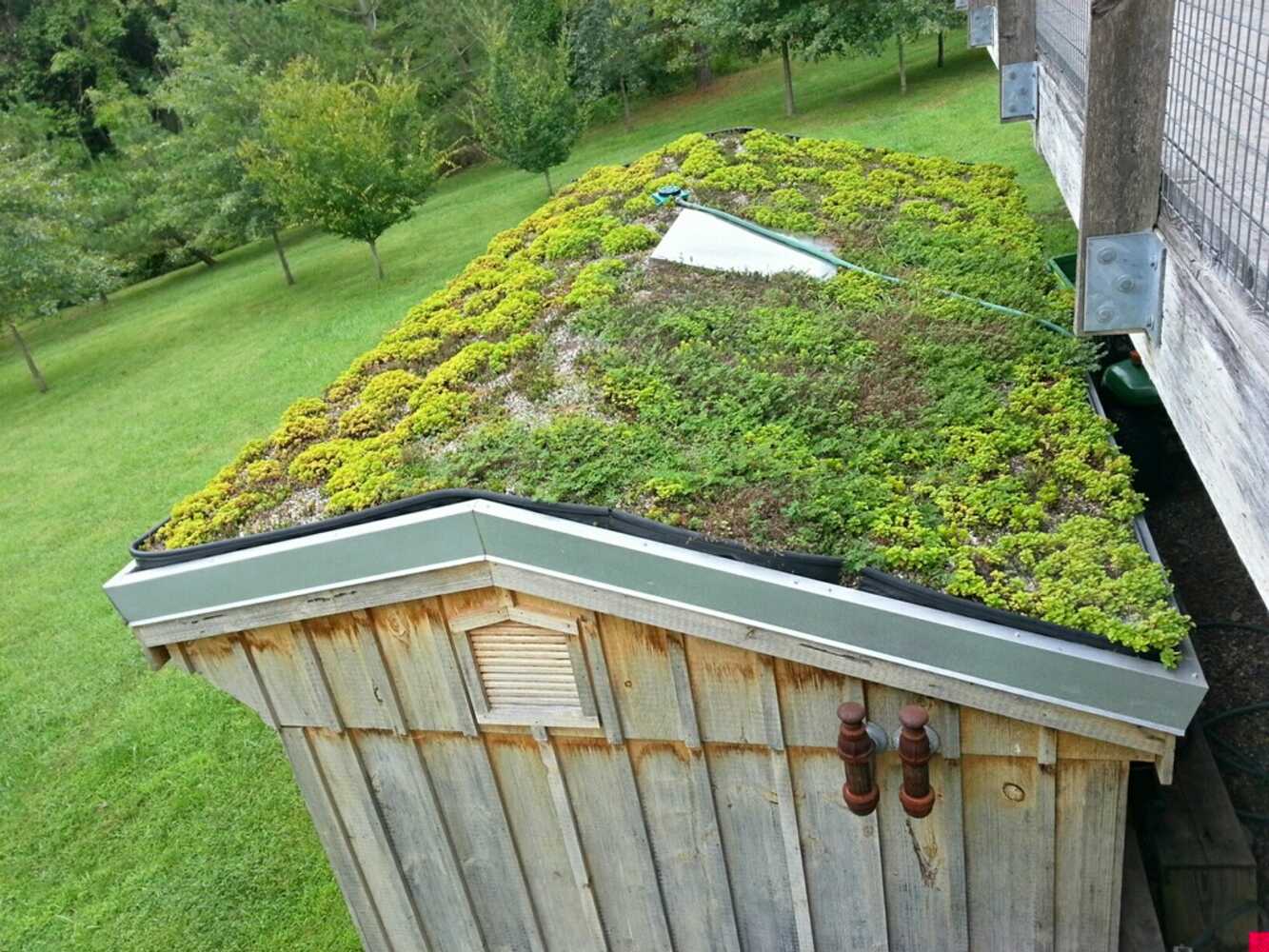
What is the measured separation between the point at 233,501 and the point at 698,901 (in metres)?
2.67

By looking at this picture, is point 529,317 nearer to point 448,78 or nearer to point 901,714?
point 901,714

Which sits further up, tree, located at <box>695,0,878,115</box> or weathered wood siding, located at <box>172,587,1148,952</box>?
tree, located at <box>695,0,878,115</box>

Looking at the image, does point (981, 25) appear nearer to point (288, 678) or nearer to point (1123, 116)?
point (1123, 116)

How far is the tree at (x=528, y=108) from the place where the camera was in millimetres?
19656

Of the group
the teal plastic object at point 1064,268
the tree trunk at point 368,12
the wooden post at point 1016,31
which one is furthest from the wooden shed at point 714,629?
the tree trunk at point 368,12

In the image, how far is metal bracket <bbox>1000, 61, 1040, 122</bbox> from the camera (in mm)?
5617

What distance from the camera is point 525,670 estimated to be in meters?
3.72

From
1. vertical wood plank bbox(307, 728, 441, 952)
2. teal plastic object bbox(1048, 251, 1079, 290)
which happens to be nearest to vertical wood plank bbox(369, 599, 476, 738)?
vertical wood plank bbox(307, 728, 441, 952)

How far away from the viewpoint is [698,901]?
3.97 metres

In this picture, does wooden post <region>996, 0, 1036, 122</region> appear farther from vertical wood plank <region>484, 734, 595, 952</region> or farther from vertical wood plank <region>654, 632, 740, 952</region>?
vertical wood plank <region>484, 734, 595, 952</region>

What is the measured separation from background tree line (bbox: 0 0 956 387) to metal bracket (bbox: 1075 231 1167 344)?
16.5 metres

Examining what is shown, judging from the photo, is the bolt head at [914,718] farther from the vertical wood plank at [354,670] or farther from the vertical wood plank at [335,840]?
the vertical wood plank at [335,840]

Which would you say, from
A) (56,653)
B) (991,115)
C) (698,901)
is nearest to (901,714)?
(698,901)

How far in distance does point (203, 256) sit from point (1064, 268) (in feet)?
87.7
